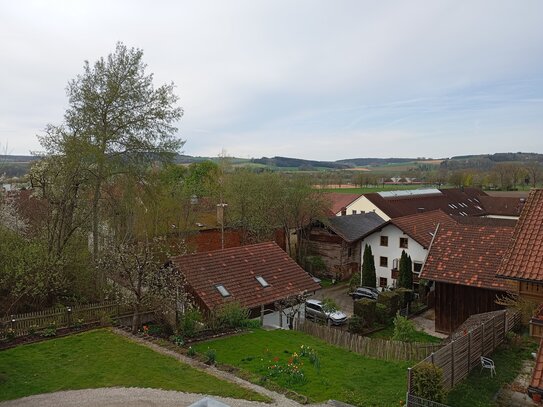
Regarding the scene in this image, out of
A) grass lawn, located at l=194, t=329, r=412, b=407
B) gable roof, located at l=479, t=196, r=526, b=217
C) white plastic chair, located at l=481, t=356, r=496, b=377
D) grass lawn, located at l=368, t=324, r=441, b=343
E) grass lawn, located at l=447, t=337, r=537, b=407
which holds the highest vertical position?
gable roof, located at l=479, t=196, r=526, b=217

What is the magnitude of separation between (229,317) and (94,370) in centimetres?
625

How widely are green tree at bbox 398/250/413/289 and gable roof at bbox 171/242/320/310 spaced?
971 cm

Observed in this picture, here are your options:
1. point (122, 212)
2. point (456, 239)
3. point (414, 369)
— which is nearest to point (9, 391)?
point (414, 369)

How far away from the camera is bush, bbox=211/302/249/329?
19359 mm

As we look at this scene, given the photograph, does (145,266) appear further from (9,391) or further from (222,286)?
(9,391)

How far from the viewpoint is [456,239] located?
2425cm

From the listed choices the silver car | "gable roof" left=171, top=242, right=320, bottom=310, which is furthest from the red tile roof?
"gable roof" left=171, top=242, right=320, bottom=310

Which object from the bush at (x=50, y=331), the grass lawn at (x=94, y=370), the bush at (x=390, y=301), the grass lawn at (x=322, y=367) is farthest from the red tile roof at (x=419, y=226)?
the bush at (x=50, y=331)

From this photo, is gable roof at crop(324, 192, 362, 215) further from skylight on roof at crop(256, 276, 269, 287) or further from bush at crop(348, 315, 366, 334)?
skylight on roof at crop(256, 276, 269, 287)

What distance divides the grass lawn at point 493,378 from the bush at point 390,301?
9145 millimetres

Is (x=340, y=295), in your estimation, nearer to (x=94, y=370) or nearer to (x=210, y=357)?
(x=210, y=357)

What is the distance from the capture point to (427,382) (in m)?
11.7

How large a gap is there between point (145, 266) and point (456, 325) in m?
15.8

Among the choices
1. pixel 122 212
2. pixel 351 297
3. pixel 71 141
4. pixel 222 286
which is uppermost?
pixel 71 141
